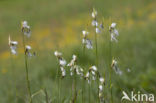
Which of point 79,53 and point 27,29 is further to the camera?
point 79,53

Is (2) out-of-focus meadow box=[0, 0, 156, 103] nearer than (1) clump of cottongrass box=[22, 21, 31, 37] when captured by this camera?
No

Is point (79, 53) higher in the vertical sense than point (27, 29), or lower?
lower

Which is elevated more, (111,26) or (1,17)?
(1,17)

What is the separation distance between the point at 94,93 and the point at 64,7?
13.1 m

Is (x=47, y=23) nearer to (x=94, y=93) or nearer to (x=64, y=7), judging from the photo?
(x=64, y=7)

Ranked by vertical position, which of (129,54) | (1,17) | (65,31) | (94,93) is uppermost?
(1,17)

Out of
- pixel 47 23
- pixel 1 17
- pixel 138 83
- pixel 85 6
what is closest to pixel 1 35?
pixel 47 23

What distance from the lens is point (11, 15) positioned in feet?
57.6

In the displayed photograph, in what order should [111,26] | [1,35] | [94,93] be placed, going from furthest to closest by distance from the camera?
[1,35] → [94,93] → [111,26]

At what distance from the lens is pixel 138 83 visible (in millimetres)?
4258

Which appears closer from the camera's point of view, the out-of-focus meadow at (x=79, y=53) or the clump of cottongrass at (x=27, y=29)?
the clump of cottongrass at (x=27, y=29)

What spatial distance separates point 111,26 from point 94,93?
1.79 meters

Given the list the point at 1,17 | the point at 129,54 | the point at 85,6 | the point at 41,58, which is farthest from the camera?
the point at 1,17

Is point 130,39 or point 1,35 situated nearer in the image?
point 130,39
